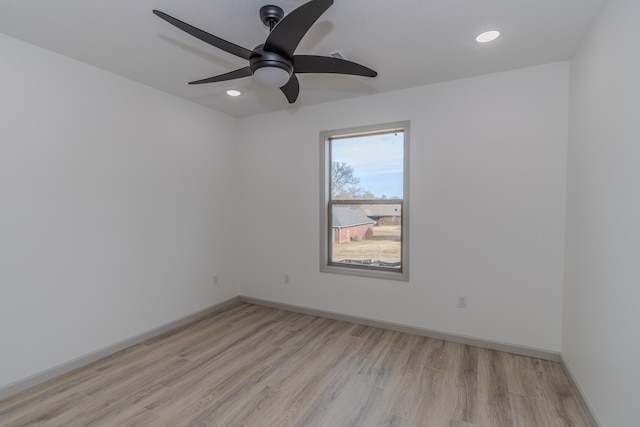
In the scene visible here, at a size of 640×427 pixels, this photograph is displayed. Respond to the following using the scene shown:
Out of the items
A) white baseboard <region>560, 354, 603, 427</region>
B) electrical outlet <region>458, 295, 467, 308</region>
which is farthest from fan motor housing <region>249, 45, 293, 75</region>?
white baseboard <region>560, 354, 603, 427</region>

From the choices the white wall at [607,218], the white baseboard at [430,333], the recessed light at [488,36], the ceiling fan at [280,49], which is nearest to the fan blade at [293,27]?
the ceiling fan at [280,49]

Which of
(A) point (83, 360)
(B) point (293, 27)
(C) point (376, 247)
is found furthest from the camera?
(C) point (376, 247)

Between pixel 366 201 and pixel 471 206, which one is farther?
pixel 366 201

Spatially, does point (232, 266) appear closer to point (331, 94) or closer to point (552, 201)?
point (331, 94)

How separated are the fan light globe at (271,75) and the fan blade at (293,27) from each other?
0.30ft

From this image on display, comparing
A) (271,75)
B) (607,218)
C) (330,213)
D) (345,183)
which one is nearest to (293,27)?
(271,75)

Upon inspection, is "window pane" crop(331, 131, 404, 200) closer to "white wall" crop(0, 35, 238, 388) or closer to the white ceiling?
the white ceiling

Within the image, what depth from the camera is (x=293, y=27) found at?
1486mm

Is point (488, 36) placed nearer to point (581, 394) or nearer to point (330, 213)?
point (330, 213)

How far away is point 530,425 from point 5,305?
378 cm

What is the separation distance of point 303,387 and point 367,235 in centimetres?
188

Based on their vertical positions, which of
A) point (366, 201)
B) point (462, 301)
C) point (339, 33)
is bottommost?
point (462, 301)

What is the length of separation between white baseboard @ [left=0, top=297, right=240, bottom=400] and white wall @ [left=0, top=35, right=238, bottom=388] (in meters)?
0.04

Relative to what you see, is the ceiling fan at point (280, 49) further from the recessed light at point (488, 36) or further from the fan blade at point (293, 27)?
the recessed light at point (488, 36)
